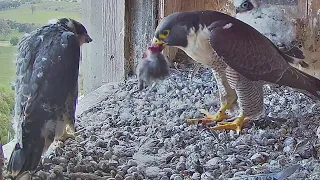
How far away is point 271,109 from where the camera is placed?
2338mm

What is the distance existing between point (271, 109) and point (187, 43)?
0.63 m

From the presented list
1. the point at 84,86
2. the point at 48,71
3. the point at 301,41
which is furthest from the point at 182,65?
the point at 48,71

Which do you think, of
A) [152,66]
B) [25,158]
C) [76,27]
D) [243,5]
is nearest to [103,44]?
[152,66]

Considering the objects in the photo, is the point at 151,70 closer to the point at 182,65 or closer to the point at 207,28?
the point at 207,28

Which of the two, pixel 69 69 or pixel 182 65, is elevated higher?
pixel 69 69

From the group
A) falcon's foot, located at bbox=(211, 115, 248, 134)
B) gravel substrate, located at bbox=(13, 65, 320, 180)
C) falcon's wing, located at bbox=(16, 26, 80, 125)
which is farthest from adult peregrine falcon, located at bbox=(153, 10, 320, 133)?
falcon's wing, located at bbox=(16, 26, 80, 125)

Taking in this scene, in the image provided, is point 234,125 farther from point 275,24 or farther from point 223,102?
point 275,24

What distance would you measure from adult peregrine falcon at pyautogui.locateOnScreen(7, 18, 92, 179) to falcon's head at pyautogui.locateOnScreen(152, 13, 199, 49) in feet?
1.24

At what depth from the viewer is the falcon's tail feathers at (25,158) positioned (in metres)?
1.36

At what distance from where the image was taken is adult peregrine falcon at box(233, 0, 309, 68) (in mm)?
2650

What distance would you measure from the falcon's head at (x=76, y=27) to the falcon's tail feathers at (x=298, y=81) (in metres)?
0.72

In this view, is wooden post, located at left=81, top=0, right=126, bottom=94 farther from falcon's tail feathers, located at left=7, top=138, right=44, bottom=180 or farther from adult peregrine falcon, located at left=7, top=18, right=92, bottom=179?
falcon's tail feathers, located at left=7, top=138, right=44, bottom=180

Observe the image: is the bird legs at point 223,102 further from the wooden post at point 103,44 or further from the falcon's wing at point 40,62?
the falcon's wing at point 40,62

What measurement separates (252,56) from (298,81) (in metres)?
0.21
